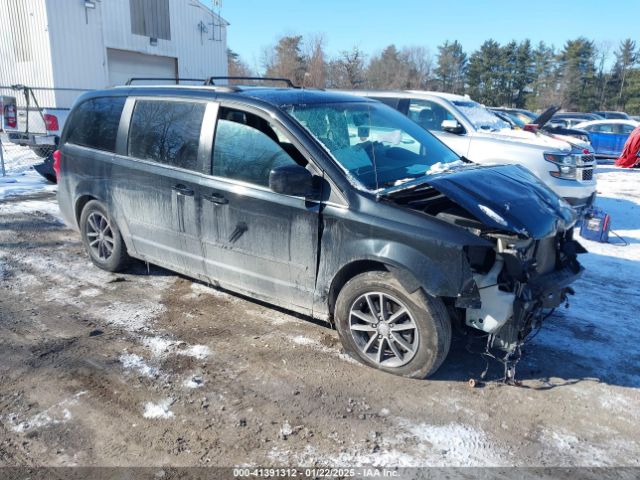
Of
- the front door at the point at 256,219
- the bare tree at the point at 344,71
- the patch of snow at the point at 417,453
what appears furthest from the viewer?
the bare tree at the point at 344,71

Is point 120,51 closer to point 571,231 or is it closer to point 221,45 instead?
point 221,45

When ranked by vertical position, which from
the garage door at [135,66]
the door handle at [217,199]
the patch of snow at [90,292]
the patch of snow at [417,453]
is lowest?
the patch of snow at [90,292]

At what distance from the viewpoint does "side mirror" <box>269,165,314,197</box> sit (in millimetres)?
3508

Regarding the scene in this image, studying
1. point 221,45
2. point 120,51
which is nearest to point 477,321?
point 120,51

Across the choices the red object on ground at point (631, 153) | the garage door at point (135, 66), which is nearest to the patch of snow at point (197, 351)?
the red object on ground at point (631, 153)

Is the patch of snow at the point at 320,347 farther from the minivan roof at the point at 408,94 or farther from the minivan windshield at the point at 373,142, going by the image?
the minivan roof at the point at 408,94

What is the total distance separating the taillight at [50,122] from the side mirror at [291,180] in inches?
385

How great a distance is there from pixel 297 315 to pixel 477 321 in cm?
174

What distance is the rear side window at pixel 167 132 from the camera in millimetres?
4379

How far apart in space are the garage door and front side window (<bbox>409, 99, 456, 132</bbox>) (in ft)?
51.2

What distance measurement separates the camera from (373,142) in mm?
4152

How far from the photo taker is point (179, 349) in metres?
3.91

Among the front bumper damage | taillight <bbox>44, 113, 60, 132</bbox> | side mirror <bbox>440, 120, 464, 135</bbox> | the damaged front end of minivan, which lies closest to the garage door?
taillight <bbox>44, 113, 60, 132</bbox>

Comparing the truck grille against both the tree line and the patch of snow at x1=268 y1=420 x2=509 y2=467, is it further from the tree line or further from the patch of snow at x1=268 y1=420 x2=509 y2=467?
the tree line
